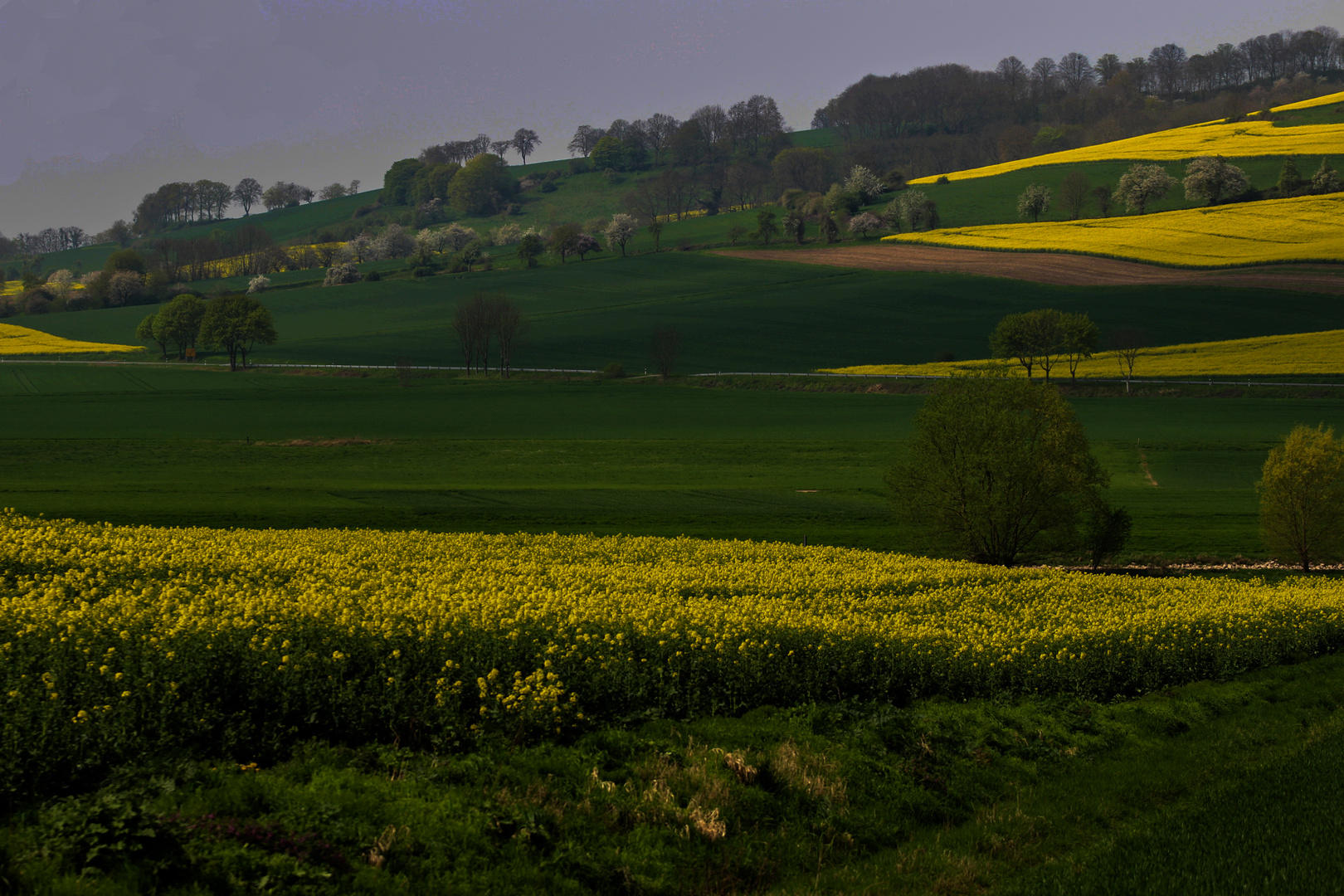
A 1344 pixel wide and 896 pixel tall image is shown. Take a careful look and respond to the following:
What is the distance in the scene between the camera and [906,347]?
107 m

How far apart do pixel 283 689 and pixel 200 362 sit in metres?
121

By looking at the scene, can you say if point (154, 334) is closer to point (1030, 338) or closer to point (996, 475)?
point (1030, 338)

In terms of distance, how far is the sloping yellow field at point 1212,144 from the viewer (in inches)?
5960

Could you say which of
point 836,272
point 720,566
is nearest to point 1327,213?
point 836,272

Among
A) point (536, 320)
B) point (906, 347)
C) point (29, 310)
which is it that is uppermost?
point (29, 310)

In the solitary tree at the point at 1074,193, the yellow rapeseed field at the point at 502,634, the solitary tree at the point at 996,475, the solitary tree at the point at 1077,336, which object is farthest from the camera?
the solitary tree at the point at 1074,193

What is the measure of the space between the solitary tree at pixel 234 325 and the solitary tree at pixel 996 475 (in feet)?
304

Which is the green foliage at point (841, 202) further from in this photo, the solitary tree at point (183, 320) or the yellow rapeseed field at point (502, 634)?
the yellow rapeseed field at point (502, 634)

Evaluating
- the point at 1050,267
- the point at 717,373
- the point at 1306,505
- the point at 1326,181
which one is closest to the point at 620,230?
the point at 1050,267

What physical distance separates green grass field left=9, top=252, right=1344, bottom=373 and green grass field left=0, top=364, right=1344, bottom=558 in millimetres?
16324

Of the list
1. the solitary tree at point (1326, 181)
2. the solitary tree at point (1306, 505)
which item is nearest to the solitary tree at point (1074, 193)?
the solitary tree at point (1326, 181)

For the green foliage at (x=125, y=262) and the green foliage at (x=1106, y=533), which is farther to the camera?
the green foliage at (x=125, y=262)

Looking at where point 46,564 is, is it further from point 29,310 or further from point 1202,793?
point 29,310

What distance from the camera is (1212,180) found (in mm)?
139125
